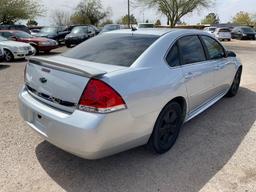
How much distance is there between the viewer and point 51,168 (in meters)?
3.19

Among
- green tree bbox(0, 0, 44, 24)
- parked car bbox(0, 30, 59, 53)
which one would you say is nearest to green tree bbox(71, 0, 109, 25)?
green tree bbox(0, 0, 44, 24)

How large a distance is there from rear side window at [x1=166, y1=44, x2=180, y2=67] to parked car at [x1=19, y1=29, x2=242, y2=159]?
0.05 feet

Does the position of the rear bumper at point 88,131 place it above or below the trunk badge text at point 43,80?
below

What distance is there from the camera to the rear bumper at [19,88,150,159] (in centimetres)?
261

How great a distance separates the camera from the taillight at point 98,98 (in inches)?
104

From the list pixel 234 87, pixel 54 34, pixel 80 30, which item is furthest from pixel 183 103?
pixel 54 34

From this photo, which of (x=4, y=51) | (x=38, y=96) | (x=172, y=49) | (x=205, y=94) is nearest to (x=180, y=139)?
(x=205, y=94)

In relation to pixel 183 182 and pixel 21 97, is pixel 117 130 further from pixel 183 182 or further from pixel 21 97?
pixel 21 97

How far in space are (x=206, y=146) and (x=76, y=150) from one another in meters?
1.89

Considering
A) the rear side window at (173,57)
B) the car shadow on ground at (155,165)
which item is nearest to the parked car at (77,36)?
the car shadow on ground at (155,165)

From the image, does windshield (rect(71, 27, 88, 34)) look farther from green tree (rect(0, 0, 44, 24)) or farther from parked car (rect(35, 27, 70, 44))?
green tree (rect(0, 0, 44, 24))

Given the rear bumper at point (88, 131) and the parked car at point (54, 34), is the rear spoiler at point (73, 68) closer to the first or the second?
the rear bumper at point (88, 131)

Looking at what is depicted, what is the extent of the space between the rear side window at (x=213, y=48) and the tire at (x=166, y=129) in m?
1.46

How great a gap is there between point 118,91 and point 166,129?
3.64 ft
